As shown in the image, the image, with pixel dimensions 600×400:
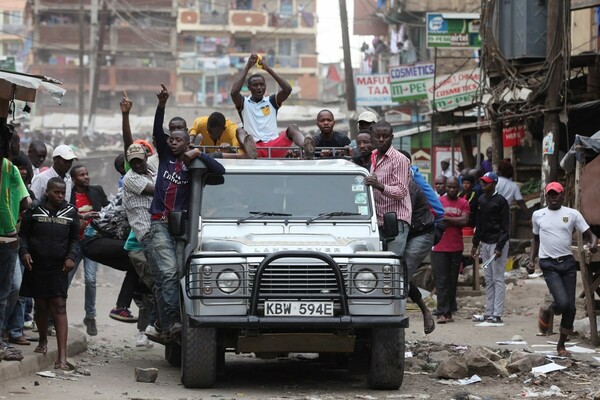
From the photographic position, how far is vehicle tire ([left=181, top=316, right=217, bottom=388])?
388 inches

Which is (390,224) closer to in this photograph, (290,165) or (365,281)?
(365,281)

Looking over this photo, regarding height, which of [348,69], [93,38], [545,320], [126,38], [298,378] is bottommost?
[298,378]

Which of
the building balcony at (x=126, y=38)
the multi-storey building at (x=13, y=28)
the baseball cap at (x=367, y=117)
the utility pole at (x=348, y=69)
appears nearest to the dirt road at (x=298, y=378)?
the baseball cap at (x=367, y=117)

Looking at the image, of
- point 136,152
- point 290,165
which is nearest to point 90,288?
point 136,152

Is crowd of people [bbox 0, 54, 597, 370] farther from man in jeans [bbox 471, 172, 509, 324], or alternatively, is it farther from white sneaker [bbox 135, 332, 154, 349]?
man in jeans [bbox 471, 172, 509, 324]

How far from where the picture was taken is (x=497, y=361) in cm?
1132

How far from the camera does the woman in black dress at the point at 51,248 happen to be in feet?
34.4

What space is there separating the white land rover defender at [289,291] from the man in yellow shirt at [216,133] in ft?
4.19

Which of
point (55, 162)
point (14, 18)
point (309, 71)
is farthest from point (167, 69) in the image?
point (55, 162)

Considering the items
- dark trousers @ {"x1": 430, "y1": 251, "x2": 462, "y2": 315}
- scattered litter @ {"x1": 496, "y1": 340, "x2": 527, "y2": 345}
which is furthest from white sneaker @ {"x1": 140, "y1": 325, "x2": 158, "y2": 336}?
dark trousers @ {"x1": 430, "y1": 251, "x2": 462, "y2": 315}

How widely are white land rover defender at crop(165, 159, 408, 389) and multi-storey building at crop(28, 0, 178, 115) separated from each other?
6619 cm

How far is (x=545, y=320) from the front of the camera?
46.3 feet

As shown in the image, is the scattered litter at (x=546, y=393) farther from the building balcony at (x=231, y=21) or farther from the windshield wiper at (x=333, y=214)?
the building balcony at (x=231, y=21)

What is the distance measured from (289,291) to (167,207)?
1946 mm
